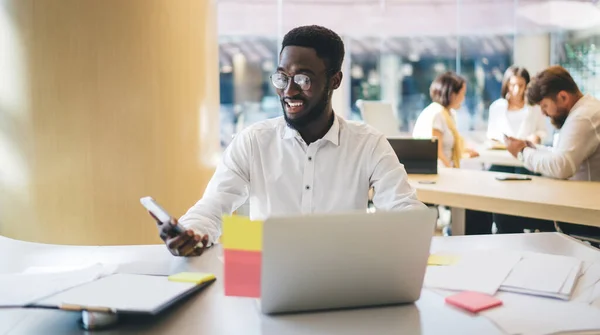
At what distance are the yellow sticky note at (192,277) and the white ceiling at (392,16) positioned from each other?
6.56 m

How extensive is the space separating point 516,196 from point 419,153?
0.97 metres

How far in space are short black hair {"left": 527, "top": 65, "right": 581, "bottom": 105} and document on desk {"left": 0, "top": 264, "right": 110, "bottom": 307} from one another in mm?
2497

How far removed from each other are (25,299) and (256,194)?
96 centimetres

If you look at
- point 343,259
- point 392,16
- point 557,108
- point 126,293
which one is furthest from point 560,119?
point 392,16

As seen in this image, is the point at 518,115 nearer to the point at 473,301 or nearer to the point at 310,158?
the point at 310,158

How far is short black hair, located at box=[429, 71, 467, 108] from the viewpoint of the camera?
14.0 feet

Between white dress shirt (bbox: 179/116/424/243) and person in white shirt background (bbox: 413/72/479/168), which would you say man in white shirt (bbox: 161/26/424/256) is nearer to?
white dress shirt (bbox: 179/116/424/243)

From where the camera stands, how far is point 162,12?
2781 mm

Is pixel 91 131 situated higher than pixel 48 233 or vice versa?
pixel 91 131

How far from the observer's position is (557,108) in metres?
A: 3.03

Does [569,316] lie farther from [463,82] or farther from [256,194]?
[463,82]

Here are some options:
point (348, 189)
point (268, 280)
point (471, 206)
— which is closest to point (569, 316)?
point (268, 280)

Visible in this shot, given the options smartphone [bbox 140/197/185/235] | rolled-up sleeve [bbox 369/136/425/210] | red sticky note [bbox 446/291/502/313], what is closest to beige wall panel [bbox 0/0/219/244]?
rolled-up sleeve [bbox 369/136/425/210]

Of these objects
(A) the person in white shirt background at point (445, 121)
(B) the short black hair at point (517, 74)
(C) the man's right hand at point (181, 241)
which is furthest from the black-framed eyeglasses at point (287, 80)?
(B) the short black hair at point (517, 74)
